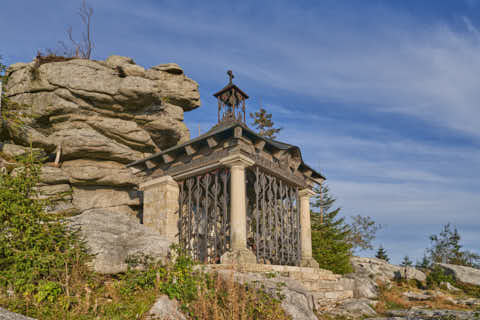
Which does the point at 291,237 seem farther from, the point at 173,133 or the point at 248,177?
the point at 173,133

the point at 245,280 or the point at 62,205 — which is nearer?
the point at 245,280

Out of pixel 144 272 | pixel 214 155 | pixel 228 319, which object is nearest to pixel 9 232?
pixel 144 272

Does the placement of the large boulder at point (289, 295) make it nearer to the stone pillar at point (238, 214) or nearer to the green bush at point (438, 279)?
the stone pillar at point (238, 214)

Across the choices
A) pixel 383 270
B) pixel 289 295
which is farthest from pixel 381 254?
pixel 289 295

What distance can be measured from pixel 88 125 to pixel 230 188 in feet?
30.3

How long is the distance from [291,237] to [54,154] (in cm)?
1181

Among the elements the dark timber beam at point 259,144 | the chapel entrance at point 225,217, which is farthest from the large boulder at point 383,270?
the dark timber beam at point 259,144

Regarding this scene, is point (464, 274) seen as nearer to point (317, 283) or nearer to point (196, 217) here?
point (317, 283)

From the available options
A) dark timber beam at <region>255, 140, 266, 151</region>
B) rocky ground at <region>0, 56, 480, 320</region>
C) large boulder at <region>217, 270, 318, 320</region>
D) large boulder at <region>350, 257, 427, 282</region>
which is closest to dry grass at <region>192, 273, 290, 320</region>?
large boulder at <region>217, 270, 318, 320</region>

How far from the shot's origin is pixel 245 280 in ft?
21.9

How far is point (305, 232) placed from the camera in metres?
14.3

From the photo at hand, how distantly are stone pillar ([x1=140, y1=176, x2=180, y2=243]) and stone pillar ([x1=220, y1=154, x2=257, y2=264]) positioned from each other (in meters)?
2.65

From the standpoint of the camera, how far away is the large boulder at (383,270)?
2030 cm

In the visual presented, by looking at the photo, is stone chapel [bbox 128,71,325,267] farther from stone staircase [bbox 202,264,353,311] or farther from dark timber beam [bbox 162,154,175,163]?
stone staircase [bbox 202,264,353,311]
